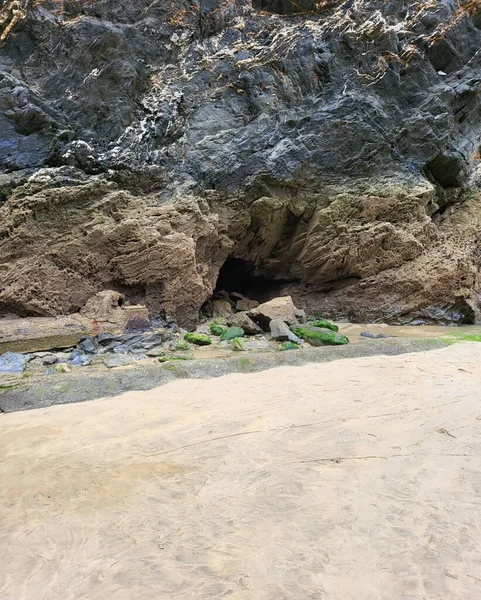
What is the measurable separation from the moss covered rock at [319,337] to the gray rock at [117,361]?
4.14 meters

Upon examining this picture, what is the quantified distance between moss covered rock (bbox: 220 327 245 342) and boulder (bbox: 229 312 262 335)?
1.17 feet

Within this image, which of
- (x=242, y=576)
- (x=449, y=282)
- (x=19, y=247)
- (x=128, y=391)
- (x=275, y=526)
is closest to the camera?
(x=242, y=576)

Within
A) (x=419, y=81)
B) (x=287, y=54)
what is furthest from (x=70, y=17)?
(x=419, y=81)

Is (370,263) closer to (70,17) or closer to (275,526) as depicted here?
(275,526)

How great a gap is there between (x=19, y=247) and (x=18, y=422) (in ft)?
22.9

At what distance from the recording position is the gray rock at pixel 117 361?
244 inches

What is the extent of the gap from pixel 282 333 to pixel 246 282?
20.6 ft

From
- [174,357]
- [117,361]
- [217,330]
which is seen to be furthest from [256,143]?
[117,361]

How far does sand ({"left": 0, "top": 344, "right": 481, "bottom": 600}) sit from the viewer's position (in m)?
1.48

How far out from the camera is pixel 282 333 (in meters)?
8.59

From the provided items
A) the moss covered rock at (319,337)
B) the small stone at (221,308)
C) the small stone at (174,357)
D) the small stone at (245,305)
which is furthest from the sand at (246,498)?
the small stone at (245,305)

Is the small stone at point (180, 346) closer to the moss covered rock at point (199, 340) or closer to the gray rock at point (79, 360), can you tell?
the moss covered rock at point (199, 340)

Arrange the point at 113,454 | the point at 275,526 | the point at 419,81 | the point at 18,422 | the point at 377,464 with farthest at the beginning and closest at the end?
the point at 419,81
the point at 18,422
the point at 113,454
the point at 377,464
the point at 275,526

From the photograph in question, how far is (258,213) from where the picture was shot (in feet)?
37.8
